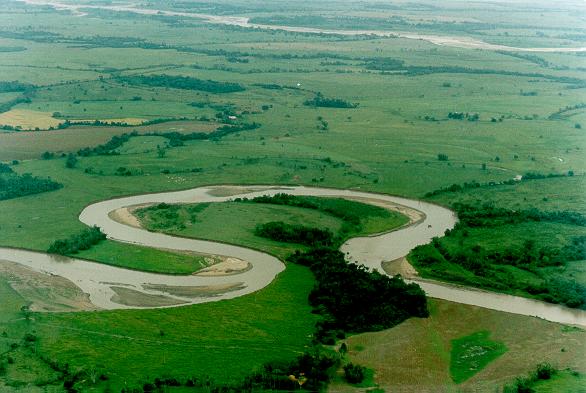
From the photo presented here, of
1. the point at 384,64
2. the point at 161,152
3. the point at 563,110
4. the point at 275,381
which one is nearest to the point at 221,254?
the point at 275,381

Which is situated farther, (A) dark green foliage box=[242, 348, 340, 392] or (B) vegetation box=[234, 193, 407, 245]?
(B) vegetation box=[234, 193, 407, 245]

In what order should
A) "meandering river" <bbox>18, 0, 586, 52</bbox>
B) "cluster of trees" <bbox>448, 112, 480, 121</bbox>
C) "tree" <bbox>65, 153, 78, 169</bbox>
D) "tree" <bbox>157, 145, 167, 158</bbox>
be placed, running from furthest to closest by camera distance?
"meandering river" <bbox>18, 0, 586, 52</bbox>
"cluster of trees" <bbox>448, 112, 480, 121</bbox>
"tree" <bbox>157, 145, 167, 158</bbox>
"tree" <bbox>65, 153, 78, 169</bbox>

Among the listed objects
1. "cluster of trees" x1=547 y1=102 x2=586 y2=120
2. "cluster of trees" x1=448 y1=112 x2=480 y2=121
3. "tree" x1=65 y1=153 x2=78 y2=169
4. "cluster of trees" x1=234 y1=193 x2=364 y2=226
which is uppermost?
"cluster of trees" x1=547 y1=102 x2=586 y2=120

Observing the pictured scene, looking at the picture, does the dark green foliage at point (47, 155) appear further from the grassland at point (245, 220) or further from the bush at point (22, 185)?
the grassland at point (245, 220)

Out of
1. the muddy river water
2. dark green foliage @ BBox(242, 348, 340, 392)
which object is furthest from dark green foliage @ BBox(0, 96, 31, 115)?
dark green foliage @ BBox(242, 348, 340, 392)

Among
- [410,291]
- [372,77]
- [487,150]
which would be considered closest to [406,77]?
[372,77]

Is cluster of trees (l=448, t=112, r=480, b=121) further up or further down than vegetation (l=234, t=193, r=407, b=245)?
further up

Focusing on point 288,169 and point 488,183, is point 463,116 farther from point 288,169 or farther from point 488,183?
point 288,169

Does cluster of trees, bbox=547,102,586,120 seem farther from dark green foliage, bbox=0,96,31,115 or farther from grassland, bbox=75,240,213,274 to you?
dark green foliage, bbox=0,96,31,115

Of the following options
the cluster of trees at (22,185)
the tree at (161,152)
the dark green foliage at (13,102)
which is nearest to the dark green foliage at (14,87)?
the dark green foliage at (13,102)
